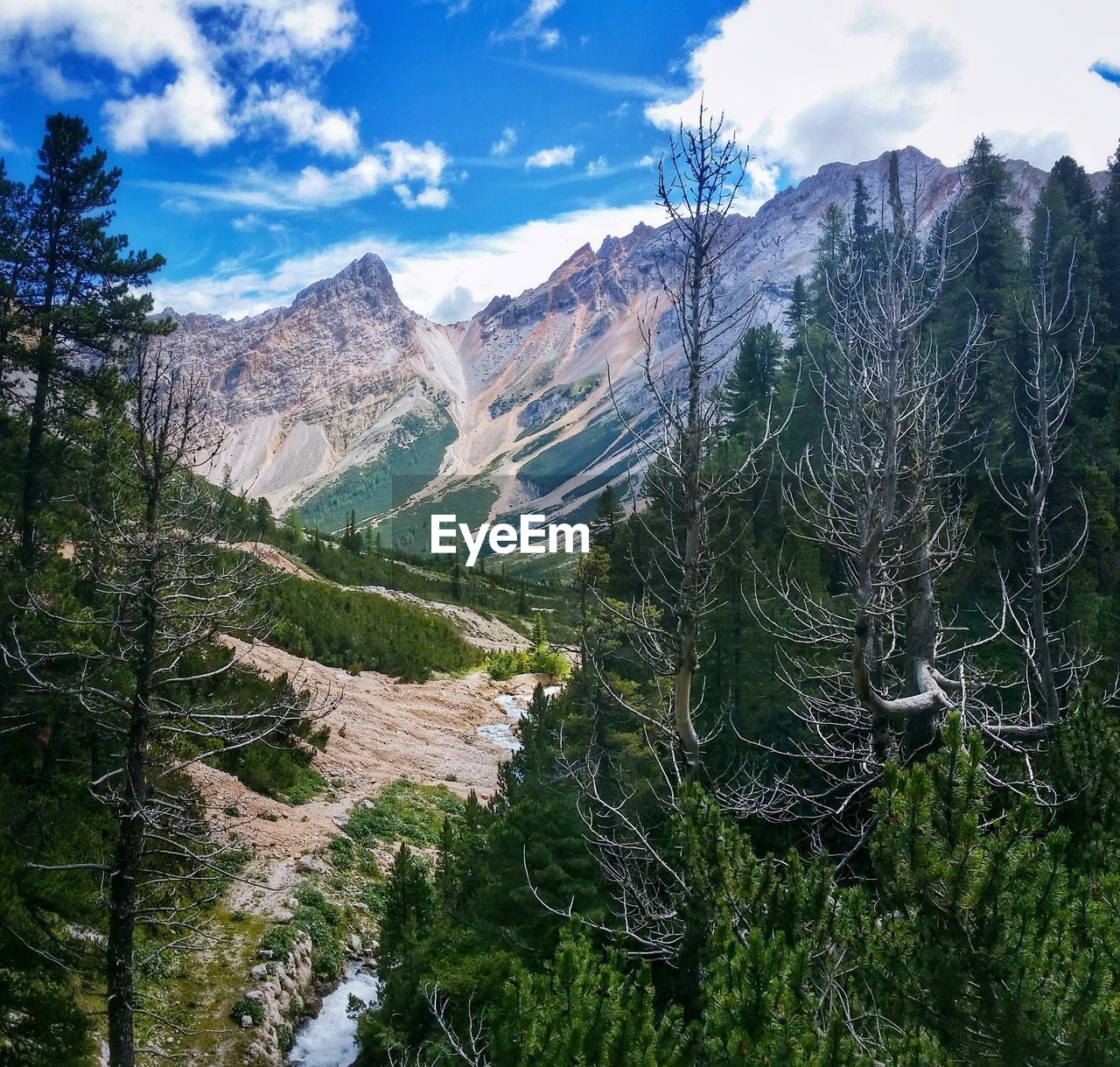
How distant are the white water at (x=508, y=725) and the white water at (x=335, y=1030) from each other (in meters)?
11.3

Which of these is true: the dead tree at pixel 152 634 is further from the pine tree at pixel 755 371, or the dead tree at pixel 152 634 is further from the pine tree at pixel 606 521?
the pine tree at pixel 755 371

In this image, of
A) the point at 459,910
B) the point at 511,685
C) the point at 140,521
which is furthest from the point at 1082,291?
the point at 140,521

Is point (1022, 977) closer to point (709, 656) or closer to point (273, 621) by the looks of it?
point (273, 621)

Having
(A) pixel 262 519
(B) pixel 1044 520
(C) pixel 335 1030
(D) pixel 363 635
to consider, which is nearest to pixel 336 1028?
(C) pixel 335 1030

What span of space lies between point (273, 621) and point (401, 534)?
7196 inches

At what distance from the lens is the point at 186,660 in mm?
17891

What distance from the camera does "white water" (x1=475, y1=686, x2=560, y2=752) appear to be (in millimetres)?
27953

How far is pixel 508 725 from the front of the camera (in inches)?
1220

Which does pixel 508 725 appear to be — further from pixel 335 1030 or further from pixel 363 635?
pixel 335 1030

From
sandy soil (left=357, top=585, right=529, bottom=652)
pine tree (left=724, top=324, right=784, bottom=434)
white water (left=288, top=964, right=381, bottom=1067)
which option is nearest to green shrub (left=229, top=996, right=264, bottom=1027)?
white water (left=288, top=964, right=381, bottom=1067)

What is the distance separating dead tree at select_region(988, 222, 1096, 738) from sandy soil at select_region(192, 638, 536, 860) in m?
10.0

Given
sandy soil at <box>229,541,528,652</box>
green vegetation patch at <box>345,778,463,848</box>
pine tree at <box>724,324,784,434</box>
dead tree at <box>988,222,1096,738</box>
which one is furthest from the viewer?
sandy soil at <box>229,541,528,652</box>

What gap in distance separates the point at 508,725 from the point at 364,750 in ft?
30.6

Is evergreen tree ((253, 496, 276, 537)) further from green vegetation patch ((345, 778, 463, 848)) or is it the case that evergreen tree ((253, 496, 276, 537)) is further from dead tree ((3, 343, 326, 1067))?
dead tree ((3, 343, 326, 1067))
